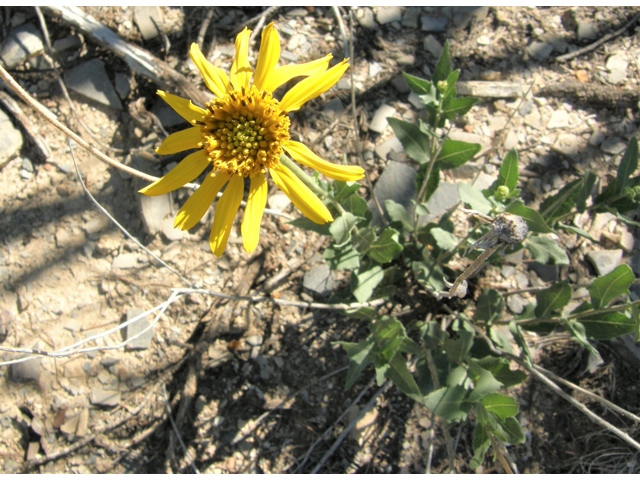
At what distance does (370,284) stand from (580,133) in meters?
2.45

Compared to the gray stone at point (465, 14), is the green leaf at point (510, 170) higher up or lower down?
lower down

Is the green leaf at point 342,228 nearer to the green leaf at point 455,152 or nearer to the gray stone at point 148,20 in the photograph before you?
the green leaf at point 455,152

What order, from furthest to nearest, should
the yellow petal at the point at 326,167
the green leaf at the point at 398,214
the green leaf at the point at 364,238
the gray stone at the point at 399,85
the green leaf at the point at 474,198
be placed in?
the gray stone at the point at 399,85 < the green leaf at the point at 398,214 < the green leaf at the point at 364,238 < the green leaf at the point at 474,198 < the yellow petal at the point at 326,167

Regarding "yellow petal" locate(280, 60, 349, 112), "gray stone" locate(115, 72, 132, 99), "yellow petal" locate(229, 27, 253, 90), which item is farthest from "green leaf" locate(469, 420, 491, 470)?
"gray stone" locate(115, 72, 132, 99)

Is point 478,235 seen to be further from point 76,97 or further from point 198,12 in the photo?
point 76,97

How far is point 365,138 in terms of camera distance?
151 inches

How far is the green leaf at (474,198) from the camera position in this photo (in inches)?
102

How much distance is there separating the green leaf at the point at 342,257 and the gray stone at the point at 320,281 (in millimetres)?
751

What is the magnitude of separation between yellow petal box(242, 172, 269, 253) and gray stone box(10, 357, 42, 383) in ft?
8.01

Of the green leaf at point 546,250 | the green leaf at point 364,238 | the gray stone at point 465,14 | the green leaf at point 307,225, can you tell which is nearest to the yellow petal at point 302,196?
the green leaf at point 307,225

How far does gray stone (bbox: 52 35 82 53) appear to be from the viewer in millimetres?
3814

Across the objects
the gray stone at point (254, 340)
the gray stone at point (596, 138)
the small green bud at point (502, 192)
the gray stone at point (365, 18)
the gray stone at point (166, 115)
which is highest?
the gray stone at point (365, 18)

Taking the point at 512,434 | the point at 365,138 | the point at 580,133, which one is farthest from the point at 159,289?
the point at 580,133

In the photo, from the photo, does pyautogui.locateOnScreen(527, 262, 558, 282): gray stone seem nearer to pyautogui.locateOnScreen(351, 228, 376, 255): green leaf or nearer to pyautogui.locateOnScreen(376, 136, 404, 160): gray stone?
pyautogui.locateOnScreen(376, 136, 404, 160): gray stone
